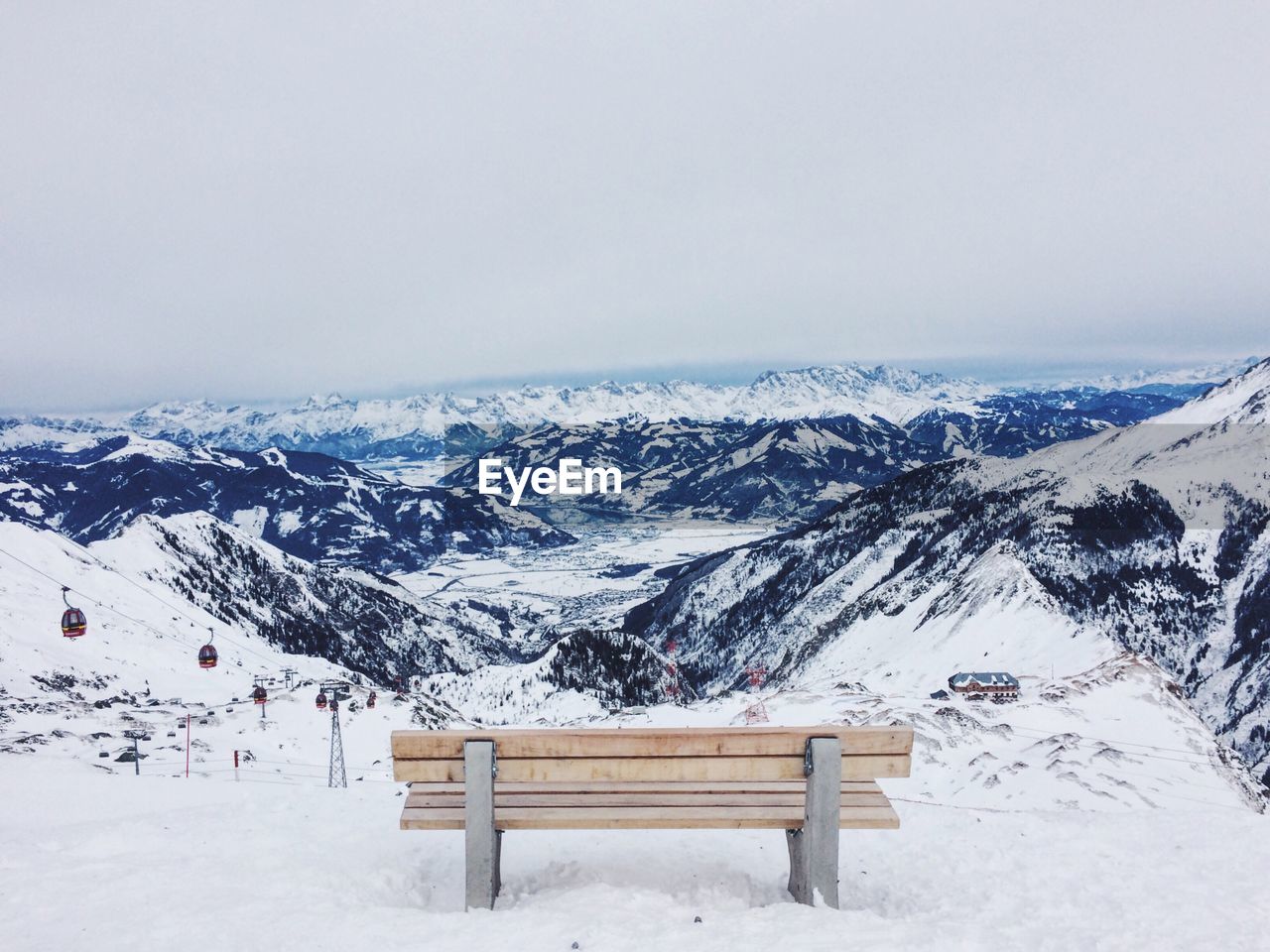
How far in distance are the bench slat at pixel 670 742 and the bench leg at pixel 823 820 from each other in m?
0.14

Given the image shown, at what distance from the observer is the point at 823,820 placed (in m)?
6.19

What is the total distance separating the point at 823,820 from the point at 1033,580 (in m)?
85.6

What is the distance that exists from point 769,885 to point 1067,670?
188 ft

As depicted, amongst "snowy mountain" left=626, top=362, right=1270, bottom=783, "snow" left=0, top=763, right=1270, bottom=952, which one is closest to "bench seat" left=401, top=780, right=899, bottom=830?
"snow" left=0, top=763, right=1270, bottom=952

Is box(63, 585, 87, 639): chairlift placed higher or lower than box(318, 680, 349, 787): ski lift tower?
higher

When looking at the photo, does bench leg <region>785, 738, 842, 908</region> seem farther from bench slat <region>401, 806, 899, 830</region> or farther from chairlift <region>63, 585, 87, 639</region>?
chairlift <region>63, 585, 87, 639</region>

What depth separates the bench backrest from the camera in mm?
6273

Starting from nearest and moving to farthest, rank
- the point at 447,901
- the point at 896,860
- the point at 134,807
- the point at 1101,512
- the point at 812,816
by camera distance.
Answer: the point at 812,816, the point at 447,901, the point at 896,860, the point at 134,807, the point at 1101,512

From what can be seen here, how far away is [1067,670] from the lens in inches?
2100

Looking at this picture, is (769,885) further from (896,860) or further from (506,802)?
(506,802)

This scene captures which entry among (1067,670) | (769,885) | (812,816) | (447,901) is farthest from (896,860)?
(1067,670)

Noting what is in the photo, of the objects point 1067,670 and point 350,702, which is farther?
point 1067,670

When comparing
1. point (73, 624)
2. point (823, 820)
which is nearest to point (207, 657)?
point (73, 624)

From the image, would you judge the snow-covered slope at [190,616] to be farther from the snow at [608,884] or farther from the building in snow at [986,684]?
the building in snow at [986,684]
